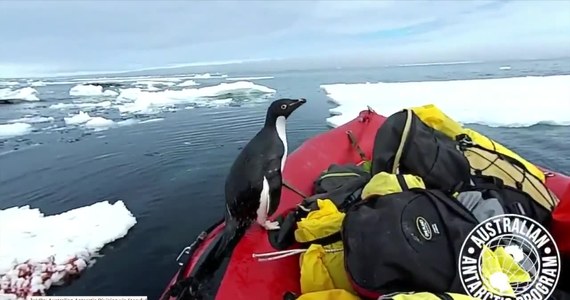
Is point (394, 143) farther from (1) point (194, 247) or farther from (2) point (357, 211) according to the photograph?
(1) point (194, 247)

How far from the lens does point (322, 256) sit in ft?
4.27

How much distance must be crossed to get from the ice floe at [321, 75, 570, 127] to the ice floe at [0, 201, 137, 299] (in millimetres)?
4120

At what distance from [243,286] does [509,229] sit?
0.85 m

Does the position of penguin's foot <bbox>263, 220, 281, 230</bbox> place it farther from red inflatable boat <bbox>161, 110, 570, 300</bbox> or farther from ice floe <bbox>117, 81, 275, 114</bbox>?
ice floe <bbox>117, 81, 275, 114</bbox>

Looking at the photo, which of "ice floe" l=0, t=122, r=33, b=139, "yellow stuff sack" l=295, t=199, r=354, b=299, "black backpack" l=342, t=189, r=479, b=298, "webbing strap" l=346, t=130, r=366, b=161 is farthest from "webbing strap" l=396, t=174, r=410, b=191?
"ice floe" l=0, t=122, r=33, b=139

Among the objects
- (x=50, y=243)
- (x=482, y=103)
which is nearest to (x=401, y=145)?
(x=50, y=243)

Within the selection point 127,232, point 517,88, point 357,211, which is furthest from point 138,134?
point 517,88

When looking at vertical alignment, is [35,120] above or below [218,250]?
below

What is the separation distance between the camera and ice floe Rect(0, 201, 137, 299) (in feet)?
7.87

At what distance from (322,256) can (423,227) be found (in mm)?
346

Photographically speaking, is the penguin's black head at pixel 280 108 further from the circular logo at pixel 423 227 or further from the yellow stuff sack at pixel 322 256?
the circular logo at pixel 423 227

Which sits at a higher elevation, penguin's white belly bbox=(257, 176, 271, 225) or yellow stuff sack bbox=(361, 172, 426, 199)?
yellow stuff sack bbox=(361, 172, 426, 199)

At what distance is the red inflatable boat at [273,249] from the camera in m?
1.35

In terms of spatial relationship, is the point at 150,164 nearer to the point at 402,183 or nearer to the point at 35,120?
A: the point at 402,183
